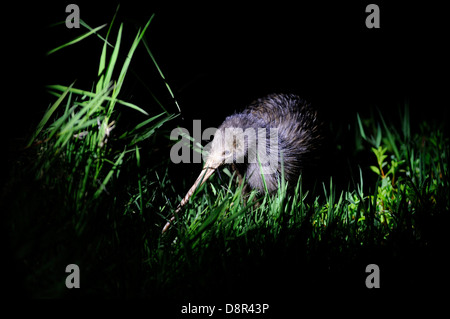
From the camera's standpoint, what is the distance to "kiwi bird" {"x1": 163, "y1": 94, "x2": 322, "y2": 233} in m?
2.41

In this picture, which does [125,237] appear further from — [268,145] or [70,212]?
[268,145]

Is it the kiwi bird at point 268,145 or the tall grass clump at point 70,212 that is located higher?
the kiwi bird at point 268,145

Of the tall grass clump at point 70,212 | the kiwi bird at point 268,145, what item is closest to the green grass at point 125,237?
the tall grass clump at point 70,212

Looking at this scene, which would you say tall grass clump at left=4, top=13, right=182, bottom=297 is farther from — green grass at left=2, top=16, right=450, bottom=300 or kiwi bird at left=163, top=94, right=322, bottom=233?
kiwi bird at left=163, top=94, right=322, bottom=233

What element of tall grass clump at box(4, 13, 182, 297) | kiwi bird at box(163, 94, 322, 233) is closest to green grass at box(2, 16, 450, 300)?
tall grass clump at box(4, 13, 182, 297)

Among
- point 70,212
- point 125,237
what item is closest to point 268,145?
point 125,237

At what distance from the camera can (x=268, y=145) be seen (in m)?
2.50

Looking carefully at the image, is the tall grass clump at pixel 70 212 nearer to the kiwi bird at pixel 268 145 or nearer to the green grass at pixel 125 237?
the green grass at pixel 125 237

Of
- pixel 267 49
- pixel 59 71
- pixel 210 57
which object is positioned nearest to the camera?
pixel 59 71

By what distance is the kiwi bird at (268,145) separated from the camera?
7.89 feet

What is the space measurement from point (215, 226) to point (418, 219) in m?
0.91
